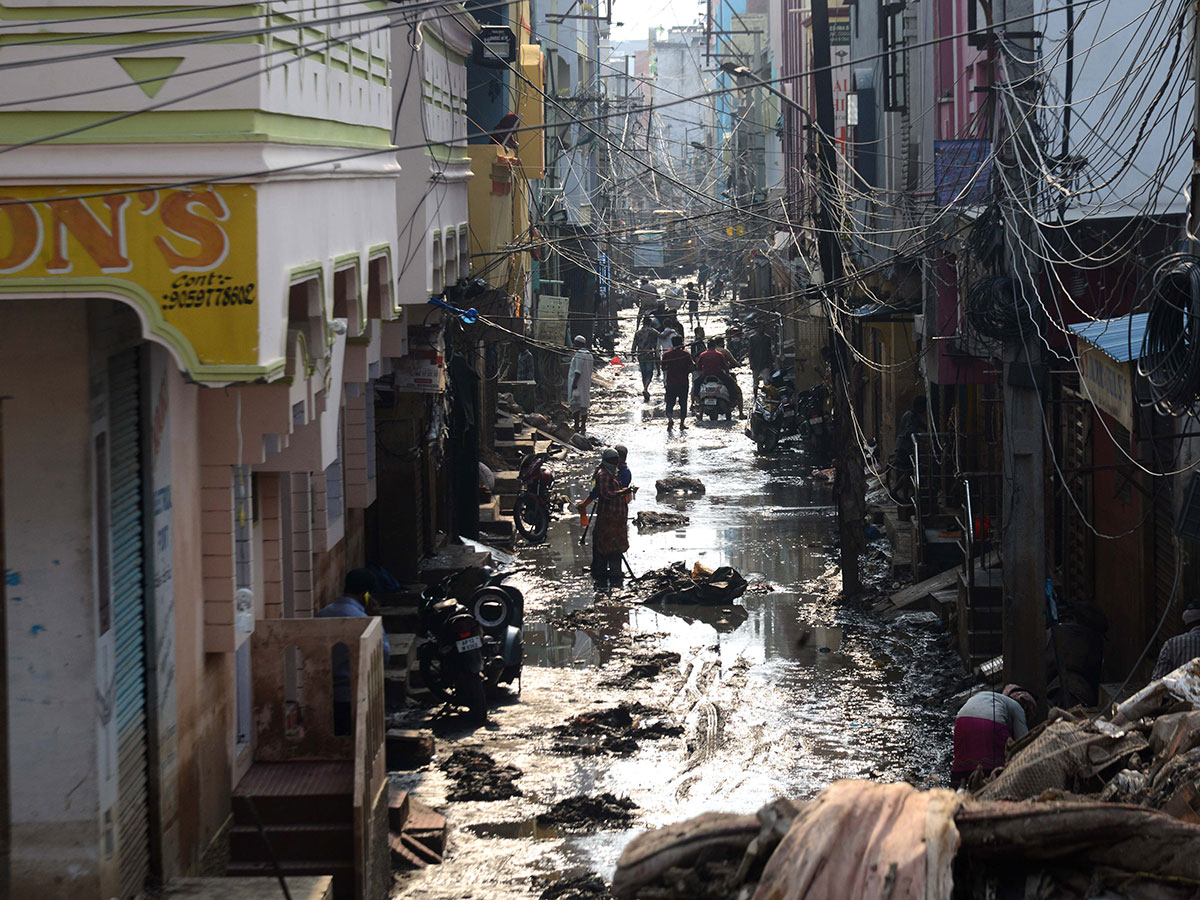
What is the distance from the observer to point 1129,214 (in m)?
12.1

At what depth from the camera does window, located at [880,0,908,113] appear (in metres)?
20.7

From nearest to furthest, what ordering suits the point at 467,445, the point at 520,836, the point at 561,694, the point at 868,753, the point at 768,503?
the point at 520,836, the point at 868,753, the point at 561,694, the point at 467,445, the point at 768,503

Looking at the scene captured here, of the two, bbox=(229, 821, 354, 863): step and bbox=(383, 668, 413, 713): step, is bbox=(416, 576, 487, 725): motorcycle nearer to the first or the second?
bbox=(383, 668, 413, 713): step

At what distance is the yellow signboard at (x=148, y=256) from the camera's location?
212 inches

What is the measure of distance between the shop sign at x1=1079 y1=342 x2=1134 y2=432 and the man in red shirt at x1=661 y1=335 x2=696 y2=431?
60.4 feet

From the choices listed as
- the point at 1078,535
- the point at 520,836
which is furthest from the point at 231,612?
the point at 1078,535

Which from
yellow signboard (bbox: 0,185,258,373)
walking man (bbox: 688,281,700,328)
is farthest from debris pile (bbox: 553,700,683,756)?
walking man (bbox: 688,281,700,328)

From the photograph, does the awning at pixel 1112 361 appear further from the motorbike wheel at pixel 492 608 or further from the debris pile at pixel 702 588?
the debris pile at pixel 702 588

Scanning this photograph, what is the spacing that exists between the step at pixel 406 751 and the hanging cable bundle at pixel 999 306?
17.3ft

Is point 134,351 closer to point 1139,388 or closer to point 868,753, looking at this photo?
point 1139,388

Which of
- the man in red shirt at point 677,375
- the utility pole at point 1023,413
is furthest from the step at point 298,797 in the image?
the man in red shirt at point 677,375

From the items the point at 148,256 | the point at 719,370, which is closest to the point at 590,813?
the point at 148,256

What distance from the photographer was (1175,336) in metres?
6.98

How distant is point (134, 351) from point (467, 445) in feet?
36.7
